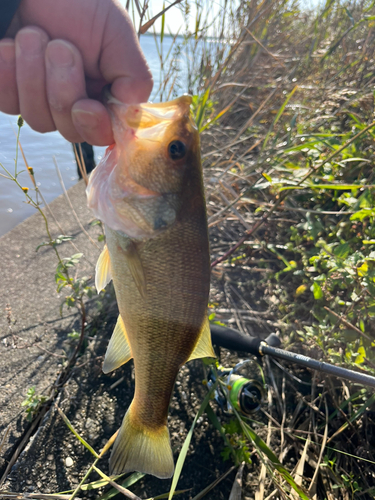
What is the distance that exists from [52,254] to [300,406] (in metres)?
2.31

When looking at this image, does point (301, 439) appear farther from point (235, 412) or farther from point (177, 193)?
point (177, 193)

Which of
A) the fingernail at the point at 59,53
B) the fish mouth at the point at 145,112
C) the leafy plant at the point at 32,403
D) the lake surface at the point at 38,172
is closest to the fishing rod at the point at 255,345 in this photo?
the leafy plant at the point at 32,403

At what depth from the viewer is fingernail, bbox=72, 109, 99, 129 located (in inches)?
47.4

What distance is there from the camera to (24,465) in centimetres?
150

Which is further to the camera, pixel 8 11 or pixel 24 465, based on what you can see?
pixel 24 465

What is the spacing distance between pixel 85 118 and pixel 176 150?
355mm

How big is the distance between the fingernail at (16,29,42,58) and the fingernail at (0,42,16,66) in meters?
0.03

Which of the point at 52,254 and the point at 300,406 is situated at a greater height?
the point at 52,254

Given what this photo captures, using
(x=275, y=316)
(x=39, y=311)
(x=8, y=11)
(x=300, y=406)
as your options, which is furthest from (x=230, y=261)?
(x=8, y=11)

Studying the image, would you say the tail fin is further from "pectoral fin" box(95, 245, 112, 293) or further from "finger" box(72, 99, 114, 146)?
"finger" box(72, 99, 114, 146)

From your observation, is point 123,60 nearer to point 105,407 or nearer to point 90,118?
point 90,118

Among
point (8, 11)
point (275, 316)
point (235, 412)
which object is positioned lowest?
point (275, 316)

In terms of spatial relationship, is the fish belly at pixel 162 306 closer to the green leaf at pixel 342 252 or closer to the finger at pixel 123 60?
the finger at pixel 123 60

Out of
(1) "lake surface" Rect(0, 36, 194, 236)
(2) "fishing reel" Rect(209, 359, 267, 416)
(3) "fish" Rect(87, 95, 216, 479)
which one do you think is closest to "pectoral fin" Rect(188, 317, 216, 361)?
(3) "fish" Rect(87, 95, 216, 479)
